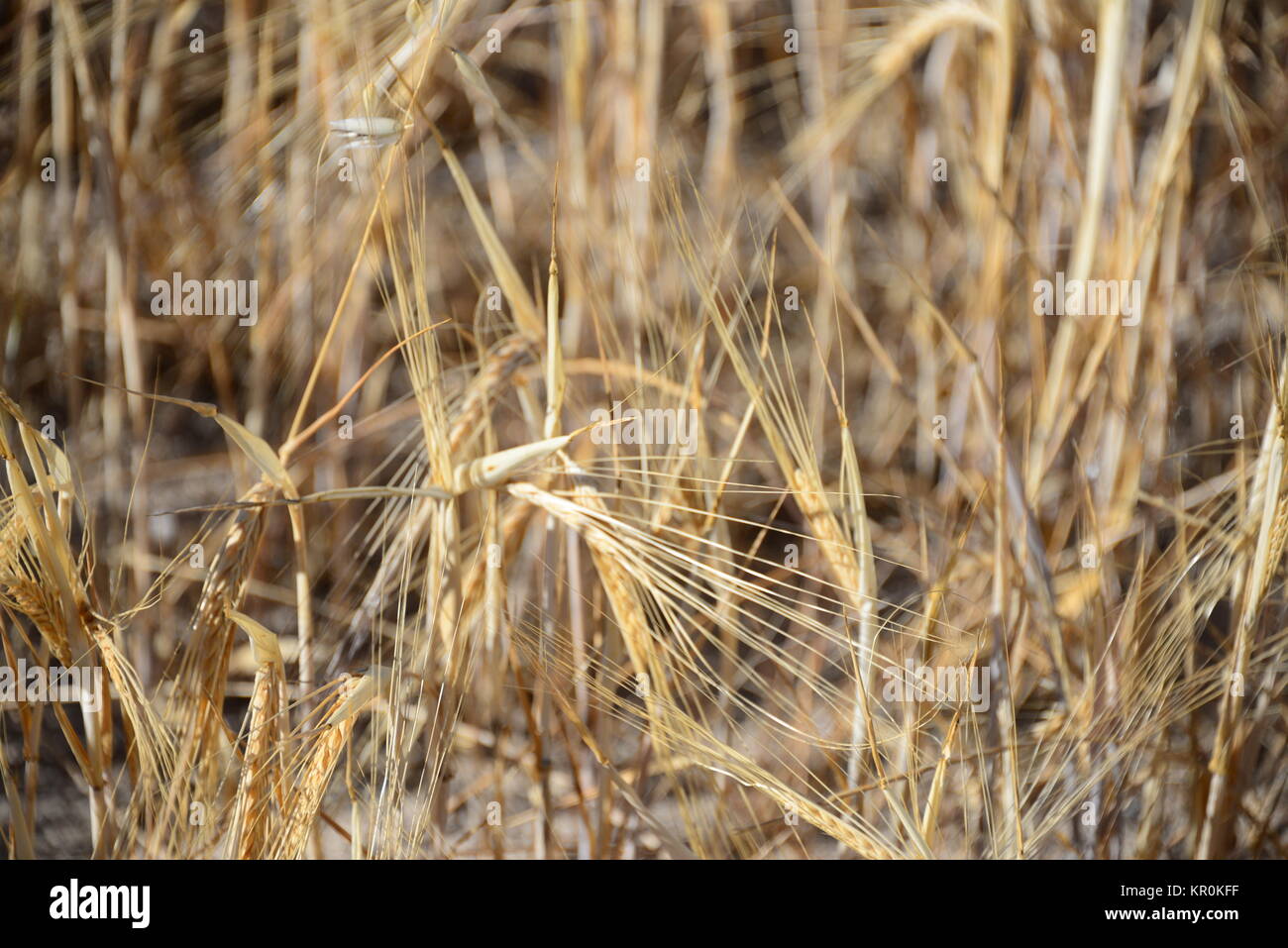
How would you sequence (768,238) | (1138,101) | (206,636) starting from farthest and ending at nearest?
(768,238) < (1138,101) < (206,636)

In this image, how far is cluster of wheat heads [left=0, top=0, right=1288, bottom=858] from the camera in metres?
0.67

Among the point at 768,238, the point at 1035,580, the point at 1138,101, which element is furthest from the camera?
the point at 768,238

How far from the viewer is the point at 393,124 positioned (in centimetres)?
66

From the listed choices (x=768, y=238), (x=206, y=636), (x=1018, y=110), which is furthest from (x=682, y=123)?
(x=206, y=636)

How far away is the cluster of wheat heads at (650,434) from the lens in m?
0.67

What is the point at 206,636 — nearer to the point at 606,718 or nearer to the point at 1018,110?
the point at 606,718

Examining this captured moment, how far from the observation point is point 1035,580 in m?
0.75

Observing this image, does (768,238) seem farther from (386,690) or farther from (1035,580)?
(386,690)

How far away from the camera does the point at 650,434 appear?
29.8 inches
